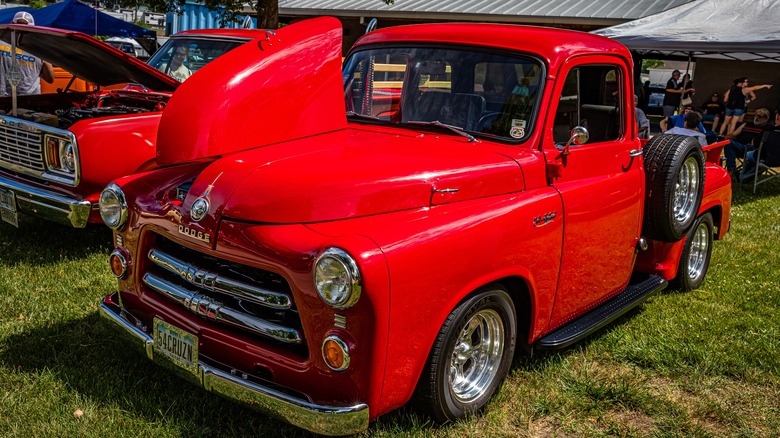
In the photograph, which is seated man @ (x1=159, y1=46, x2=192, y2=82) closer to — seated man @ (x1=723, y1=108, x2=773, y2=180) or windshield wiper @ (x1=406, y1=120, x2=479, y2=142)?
windshield wiper @ (x1=406, y1=120, x2=479, y2=142)

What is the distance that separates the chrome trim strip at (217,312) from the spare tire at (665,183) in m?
2.72

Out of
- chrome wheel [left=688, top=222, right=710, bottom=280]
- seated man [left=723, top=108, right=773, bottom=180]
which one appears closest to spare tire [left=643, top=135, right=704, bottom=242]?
chrome wheel [left=688, top=222, right=710, bottom=280]

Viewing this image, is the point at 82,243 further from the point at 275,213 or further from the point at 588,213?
the point at 588,213

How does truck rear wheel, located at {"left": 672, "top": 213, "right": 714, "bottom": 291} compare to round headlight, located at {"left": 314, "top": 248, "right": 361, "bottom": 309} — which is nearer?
round headlight, located at {"left": 314, "top": 248, "right": 361, "bottom": 309}

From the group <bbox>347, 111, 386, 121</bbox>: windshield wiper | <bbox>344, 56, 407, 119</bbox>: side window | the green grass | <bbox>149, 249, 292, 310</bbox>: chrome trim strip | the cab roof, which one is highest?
the cab roof

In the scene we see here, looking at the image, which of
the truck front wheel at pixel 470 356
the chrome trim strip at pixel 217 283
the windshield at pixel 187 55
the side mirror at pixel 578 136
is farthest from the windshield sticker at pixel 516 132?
the windshield at pixel 187 55

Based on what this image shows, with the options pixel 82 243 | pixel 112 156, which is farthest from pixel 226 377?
pixel 82 243

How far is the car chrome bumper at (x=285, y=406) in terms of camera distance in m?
2.73

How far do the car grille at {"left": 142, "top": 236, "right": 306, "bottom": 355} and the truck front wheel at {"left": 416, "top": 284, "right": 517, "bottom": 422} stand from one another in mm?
621

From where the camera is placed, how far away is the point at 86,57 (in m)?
6.34

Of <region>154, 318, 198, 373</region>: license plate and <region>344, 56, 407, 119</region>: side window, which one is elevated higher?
<region>344, 56, 407, 119</region>: side window

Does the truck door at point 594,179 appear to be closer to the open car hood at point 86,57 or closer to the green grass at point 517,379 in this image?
the green grass at point 517,379

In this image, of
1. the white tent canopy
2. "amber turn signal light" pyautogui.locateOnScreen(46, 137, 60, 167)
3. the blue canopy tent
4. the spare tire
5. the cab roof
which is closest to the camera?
the cab roof

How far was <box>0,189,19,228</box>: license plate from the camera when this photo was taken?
5.71 meters
